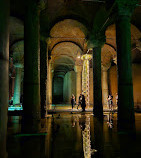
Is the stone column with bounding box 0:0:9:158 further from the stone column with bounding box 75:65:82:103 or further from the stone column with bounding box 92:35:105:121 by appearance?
the stone column with bounding box 75:65:82:103

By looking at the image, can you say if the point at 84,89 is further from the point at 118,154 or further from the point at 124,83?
the point at 118,154

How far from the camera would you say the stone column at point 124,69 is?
5.79 metres

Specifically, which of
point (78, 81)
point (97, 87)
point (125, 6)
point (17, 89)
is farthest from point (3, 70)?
point (17, 89)

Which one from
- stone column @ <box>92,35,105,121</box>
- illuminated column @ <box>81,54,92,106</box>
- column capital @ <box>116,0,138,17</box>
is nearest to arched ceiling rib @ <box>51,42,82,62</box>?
illuminated column @ <box>81,54,92,106</box>

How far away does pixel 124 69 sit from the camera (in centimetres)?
598

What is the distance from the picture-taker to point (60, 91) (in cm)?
3769

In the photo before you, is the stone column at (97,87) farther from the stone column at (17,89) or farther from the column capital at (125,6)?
the stone column at (17,89)

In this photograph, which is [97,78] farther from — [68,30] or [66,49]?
[66,49]

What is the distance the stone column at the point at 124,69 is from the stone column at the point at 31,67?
3299 millimetres

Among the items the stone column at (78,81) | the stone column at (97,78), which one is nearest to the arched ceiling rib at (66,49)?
the stone column at (78,81)

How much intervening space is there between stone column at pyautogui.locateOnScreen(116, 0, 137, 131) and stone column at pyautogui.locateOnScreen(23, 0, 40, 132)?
3.30 meters

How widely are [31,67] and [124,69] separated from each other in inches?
146

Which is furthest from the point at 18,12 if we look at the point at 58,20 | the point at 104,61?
the point at 104,61

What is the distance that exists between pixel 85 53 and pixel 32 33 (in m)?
8.93
